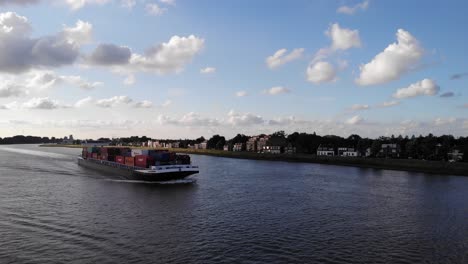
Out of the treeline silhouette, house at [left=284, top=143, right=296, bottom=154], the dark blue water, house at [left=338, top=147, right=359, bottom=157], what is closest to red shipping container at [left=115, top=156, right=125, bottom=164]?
the dark blue water

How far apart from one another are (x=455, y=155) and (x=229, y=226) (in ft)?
364

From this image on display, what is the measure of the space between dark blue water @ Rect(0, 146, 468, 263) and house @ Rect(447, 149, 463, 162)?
7015 cm

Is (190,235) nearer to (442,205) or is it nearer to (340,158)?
(442,205)

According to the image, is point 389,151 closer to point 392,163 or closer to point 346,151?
point 346,151

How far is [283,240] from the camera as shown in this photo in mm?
28062

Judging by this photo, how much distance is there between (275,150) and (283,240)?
171651 mm

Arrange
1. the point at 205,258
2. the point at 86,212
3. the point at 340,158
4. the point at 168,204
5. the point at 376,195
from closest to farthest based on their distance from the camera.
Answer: the point at 205,258 → the point at 86,212 → the point at 168,204 → the point at 376,195 → the point at 340,158

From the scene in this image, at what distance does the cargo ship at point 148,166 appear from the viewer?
215 feet

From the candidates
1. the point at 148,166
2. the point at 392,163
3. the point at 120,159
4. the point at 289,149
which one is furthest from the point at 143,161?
the point at 289,149

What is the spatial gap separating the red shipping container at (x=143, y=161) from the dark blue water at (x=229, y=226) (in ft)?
46.1

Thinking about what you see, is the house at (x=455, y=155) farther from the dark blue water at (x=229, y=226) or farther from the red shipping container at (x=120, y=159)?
the red shipping container at (x=120, y=159)

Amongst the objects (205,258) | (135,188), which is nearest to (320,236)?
(205,258)

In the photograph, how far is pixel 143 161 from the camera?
7025 centimetres

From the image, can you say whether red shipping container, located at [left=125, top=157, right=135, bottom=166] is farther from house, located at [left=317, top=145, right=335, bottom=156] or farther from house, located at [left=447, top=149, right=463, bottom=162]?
house, located at [left=317, top=145, right=335, bottom=156]
